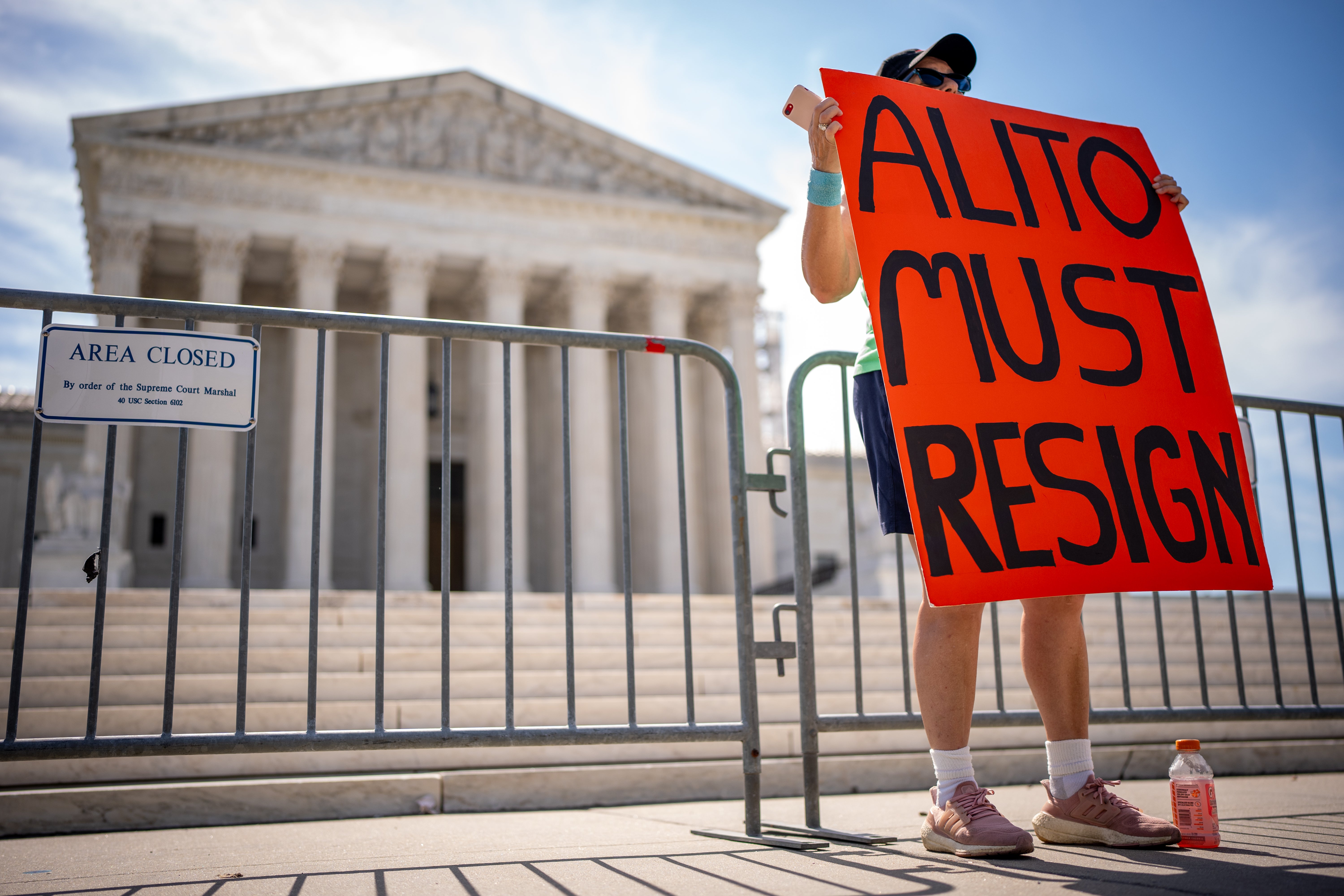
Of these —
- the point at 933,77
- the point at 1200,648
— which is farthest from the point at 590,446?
the point at 933,77

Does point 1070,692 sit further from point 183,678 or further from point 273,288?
point 273,288

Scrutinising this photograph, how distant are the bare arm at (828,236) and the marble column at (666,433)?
783 inches

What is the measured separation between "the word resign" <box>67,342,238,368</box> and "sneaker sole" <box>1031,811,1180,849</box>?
3.01 m

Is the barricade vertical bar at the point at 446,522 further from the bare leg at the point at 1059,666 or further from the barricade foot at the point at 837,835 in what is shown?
the bare leg at the point at 1059,666

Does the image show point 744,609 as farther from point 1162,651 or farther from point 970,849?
point 1162,651

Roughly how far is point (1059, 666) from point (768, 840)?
1.07 meters

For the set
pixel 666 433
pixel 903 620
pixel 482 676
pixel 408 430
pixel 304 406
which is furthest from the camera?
pixel 666 433

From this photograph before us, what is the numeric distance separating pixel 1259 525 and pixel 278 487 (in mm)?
25391

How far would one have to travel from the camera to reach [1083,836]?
3.07 metres

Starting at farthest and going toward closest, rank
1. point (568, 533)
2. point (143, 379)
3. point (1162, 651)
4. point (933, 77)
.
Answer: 1. point (1162, 651)
2. point (568, 533)
3. point (933, 77)
4. point (143, 379)

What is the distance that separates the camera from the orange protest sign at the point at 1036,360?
9.95 ft

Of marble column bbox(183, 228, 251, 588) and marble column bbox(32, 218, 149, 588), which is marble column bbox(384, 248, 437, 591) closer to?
marble column bbox(183, 228, 251, 588)

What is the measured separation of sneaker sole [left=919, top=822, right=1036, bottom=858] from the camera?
2830 millimetres

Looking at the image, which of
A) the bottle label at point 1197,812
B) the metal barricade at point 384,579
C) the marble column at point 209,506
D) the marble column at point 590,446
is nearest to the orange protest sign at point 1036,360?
the bottle label at point 1197,812
